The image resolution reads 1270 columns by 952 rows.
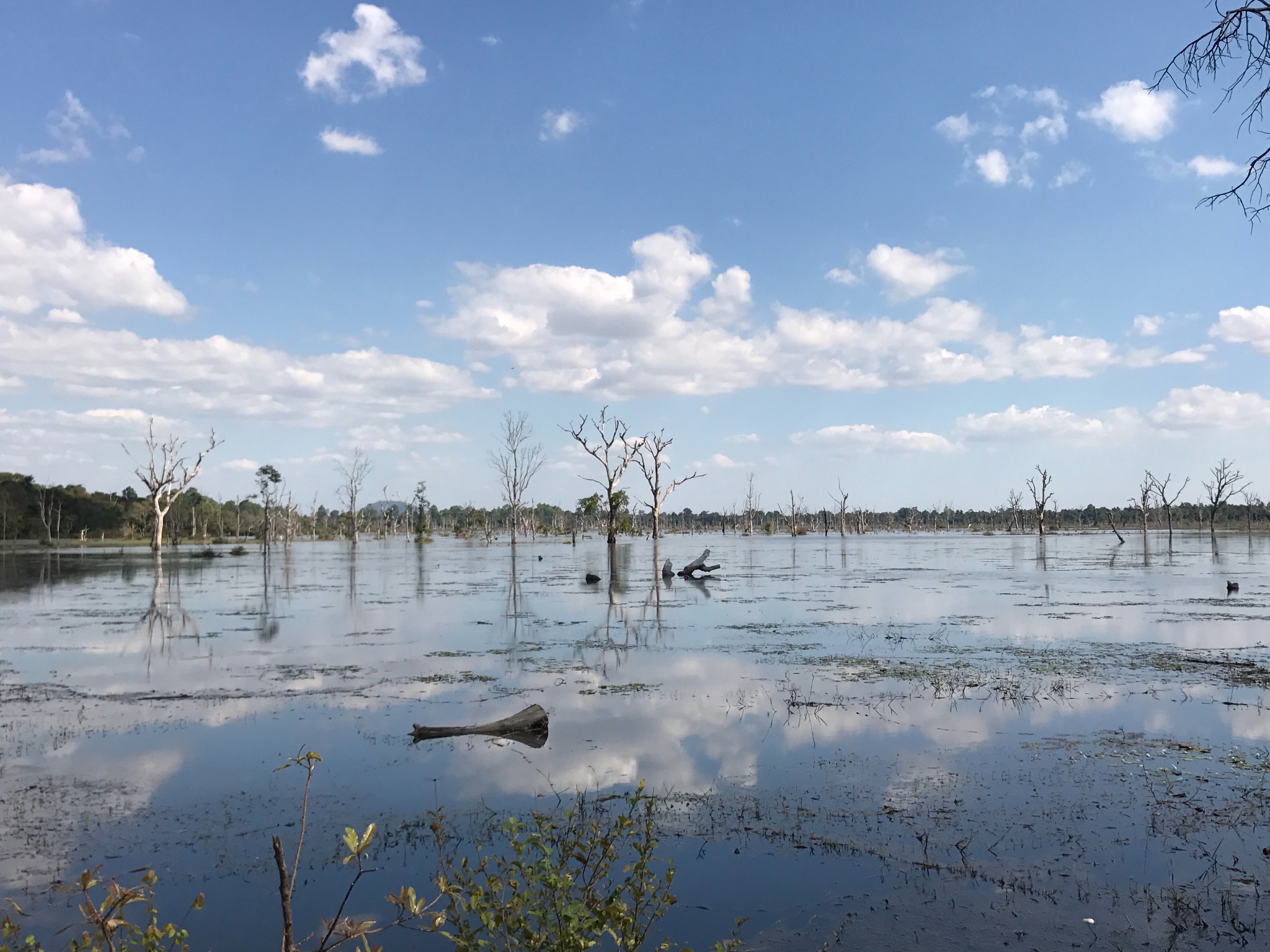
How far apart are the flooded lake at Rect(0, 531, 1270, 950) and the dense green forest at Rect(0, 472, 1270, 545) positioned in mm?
40147

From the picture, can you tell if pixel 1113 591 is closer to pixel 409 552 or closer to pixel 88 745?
pixel 88 745

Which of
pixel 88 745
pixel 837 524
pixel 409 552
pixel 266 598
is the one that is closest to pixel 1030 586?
pixel 266 598

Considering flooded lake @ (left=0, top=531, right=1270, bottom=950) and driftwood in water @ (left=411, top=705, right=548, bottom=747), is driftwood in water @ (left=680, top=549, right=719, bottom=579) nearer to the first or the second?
flooded lake @ (left=0, top=531, right=1270, bottom=950)

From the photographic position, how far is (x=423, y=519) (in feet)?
259

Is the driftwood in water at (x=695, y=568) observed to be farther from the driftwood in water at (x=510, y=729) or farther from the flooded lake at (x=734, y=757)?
the driftwood in water at (x=510, y=729)

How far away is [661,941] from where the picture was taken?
4.43m

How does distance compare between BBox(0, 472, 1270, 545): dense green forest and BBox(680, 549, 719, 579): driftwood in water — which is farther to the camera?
BBox(0, 472, 1270, 545): dense green forest

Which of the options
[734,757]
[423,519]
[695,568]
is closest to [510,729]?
[734,757]

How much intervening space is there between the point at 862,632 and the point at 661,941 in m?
11.4

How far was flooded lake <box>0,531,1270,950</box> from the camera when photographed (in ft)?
15.7

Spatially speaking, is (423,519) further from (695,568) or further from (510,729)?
(510,729)

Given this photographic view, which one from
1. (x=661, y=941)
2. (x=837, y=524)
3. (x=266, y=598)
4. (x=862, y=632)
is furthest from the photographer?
(x=837, y=524)

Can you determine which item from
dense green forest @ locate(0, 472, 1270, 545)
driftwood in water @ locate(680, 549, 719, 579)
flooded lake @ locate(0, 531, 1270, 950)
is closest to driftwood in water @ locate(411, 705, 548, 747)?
flooded lake @ locate(0, 531, 1270, 950)

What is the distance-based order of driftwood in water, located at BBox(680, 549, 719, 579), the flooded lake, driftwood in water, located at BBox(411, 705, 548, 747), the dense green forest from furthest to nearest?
the dense green forest → driftwood in water, located at BBox(680, 549, 719, 579) → driftwood in water, located at BBox(411, 705, 548, 747) → the flooded lake
